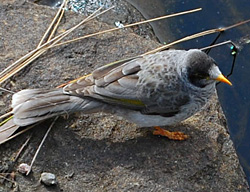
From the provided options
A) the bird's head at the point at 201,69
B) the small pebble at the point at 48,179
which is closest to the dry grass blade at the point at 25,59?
the small pebble at the point at 48,179

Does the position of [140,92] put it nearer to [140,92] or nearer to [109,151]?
[140,92]

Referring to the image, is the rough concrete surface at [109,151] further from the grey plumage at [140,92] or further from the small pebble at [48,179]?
the grey plumage at [140,92]

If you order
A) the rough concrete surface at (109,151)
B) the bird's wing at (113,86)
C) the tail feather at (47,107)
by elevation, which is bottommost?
the rough concrete surface at (109,151)

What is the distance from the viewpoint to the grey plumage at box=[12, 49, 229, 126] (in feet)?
16.5

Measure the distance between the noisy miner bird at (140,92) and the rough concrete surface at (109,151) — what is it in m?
0.23

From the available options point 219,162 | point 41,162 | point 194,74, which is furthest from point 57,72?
point 219,162

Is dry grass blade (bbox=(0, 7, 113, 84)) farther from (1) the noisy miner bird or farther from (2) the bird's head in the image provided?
(2) the bird's head

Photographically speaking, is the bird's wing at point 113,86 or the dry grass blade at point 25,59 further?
the dry grass blade at point 25,59

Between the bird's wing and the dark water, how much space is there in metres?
1.94

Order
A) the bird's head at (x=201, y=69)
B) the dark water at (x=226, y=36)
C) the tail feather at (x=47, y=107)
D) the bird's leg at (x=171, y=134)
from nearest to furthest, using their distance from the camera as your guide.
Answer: the bird's head at (x=201, y=69) → the tail feather at (x=47, y=107) → the bird's leg at (x=171, y=134) → the dark water at (x=226, y=36)

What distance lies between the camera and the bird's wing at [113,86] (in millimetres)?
Answer: 5070

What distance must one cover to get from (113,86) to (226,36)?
2.52m

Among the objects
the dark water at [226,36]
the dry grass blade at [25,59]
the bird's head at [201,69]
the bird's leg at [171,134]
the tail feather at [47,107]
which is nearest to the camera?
the bird's head at [201,69]

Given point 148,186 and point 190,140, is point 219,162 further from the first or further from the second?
point 148,186
